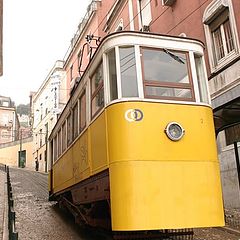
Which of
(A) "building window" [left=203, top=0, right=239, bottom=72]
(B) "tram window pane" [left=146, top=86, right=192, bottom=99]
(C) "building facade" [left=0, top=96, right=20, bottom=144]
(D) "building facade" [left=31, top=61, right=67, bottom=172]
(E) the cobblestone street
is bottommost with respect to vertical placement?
(E) the cobblestone street

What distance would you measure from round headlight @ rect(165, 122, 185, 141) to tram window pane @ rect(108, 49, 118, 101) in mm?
965

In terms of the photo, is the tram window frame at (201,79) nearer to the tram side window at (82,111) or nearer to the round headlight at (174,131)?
the round headlight at (174,131)

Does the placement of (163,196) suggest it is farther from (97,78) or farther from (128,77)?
(97,78)

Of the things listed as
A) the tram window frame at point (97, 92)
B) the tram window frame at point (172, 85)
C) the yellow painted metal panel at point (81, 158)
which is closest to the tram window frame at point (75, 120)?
the yellow painted metal panel at point (81, 158)

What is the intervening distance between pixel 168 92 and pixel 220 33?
6610mm

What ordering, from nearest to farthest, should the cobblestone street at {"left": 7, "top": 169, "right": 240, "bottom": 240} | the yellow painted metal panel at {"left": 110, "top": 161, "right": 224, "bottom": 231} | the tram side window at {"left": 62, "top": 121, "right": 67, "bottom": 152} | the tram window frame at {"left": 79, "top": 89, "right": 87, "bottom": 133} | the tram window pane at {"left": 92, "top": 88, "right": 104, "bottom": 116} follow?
the yellow painted metal panel at {"left": 110, "top": 161, "right": 224, "bottom": 231}, the tram window pane at {"left": 92, "top": 88, "right": 104, "bottom": 116}, the tram window frame at {"left": 79, "top": 89, "right": 87, "bottom": 133}, the cobblestone street at {"left": 7, "top": 169, "right": 240, "bottom": 240}, the tram side window at {"left": 62, "top": 121, "right": 67, "bottom": 152}

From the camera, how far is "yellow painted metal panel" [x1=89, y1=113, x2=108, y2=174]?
5.55 meters

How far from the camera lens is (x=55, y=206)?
12.7m

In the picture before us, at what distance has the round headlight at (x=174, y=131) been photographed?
17.6ft

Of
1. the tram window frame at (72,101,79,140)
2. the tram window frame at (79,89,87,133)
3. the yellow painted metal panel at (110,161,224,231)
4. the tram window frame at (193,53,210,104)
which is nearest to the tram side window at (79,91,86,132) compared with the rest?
the tram window frame at (79,89,87,133)

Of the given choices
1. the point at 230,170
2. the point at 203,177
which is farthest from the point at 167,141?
the point at 230,170

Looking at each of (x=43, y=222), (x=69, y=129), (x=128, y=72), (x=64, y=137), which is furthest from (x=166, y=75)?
(x=43, y=222)

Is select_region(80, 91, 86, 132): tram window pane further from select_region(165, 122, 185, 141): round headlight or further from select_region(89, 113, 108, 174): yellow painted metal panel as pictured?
select_region(165, 122, 185, 141): round headlight

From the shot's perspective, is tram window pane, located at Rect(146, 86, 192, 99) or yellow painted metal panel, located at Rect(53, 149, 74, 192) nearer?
tram window pane, located at Rect(146, 86, 192, 99)
